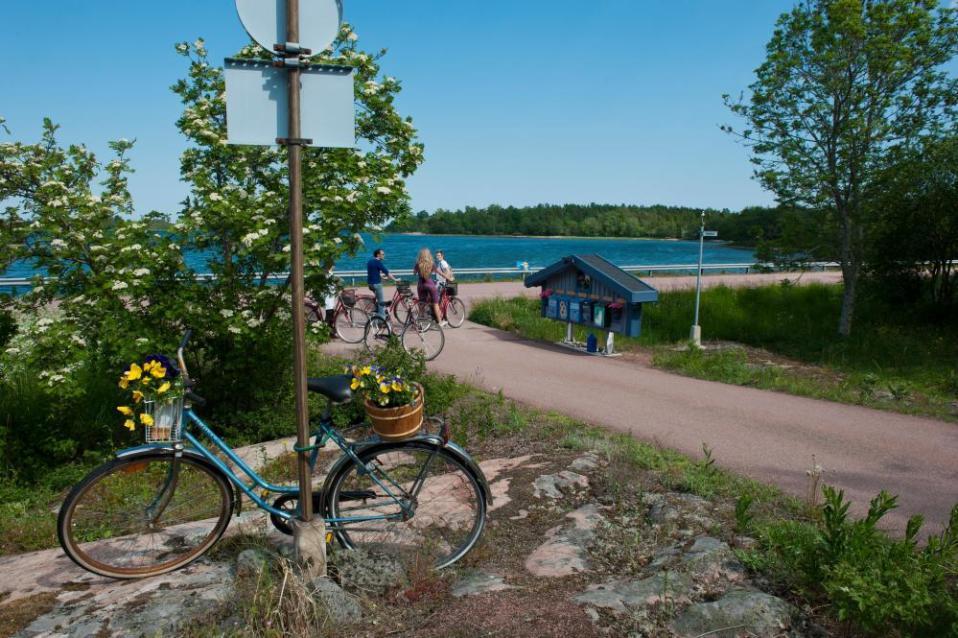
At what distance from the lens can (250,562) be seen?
11.5 feet

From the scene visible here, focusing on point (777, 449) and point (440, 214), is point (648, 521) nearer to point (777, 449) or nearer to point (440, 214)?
point (777, 449)

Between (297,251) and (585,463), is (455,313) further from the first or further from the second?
(297,251)

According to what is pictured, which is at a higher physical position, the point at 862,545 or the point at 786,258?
the point at 786,258

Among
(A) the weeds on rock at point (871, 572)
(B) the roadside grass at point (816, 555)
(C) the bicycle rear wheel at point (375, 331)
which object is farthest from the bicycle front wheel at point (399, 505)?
(C) the bicycle rear wheel at point (375, 331)

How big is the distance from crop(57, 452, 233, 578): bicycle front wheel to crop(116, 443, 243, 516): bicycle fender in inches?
0.6

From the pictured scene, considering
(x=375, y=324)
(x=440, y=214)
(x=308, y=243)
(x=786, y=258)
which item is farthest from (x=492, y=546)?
(x=440, y=214)

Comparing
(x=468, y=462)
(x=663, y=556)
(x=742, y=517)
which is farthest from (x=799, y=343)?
(x=468, y=462)

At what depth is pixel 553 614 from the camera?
3.14 meters

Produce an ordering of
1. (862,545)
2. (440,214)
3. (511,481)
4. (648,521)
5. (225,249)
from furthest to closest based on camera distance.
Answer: (440,214) < (225,249) < (511,481) < (648,521) < (862,545)

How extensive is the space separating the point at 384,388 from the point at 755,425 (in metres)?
5.44

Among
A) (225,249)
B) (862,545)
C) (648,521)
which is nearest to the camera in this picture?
(862,545)

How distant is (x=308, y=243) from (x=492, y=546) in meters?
3.88

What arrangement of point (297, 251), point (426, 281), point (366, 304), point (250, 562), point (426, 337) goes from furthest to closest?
point (366, 304), point (426, 281), point (426, 337), point (250, 562), point (297, 251)

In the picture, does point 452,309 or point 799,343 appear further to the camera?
point 452,309
